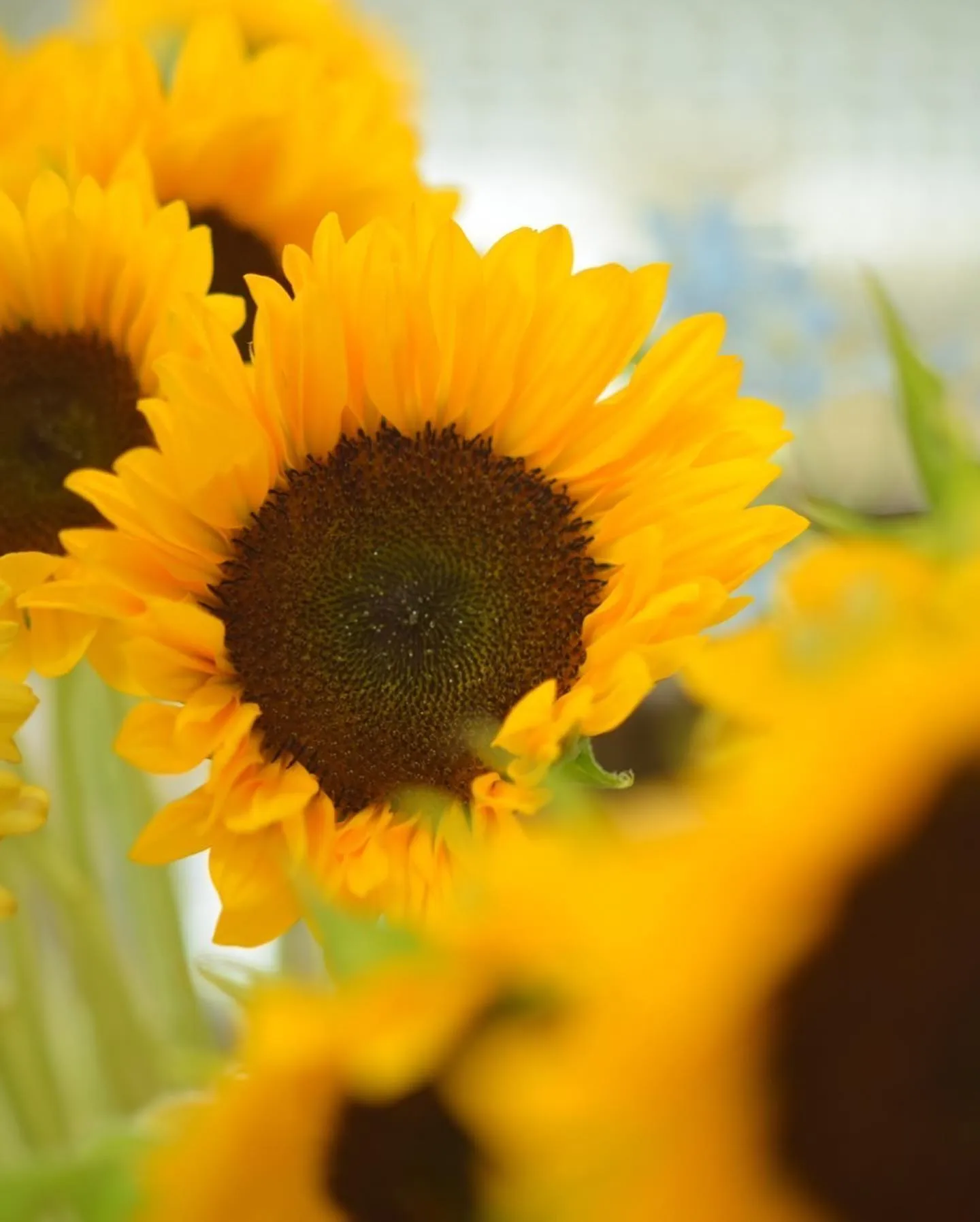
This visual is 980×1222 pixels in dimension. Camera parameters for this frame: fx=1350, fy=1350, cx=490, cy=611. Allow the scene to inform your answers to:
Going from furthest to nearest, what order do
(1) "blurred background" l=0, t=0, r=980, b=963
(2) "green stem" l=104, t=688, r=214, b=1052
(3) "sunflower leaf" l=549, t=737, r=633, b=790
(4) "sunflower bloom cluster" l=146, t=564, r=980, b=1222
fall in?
1. (1) "blurred background" l=0, t=0, r=980, b=963
2. (2) "green stem" l=104, t=688, r=214, b=1052
3. (3) "sunflower leaf" l=549, t=737, r=633, b=790
4. (4) "sunflower bloom cluster" l=146, t=564, r=980, b=1222

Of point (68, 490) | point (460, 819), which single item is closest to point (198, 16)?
point (68, 490)

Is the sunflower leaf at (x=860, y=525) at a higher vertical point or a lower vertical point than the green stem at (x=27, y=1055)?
higher

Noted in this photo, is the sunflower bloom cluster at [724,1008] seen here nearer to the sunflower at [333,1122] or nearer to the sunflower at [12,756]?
the sunflower at [333,1122]

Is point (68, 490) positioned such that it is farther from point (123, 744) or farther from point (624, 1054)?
point (624, 1054)

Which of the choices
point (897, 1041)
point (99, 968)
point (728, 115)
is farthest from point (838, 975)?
point (728, 115)

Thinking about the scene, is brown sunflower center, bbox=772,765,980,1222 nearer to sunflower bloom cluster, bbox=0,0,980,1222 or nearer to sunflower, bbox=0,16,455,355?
sunflower bloom cluster, bbox=0,0,980,1222

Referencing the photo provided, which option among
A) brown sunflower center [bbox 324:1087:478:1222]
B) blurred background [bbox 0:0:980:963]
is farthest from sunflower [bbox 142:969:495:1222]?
blurred background [bbox 0:0:980:963]

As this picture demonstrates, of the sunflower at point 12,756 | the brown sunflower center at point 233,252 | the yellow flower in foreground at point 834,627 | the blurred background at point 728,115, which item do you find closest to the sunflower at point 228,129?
the brown sunflower center at point 233,252
